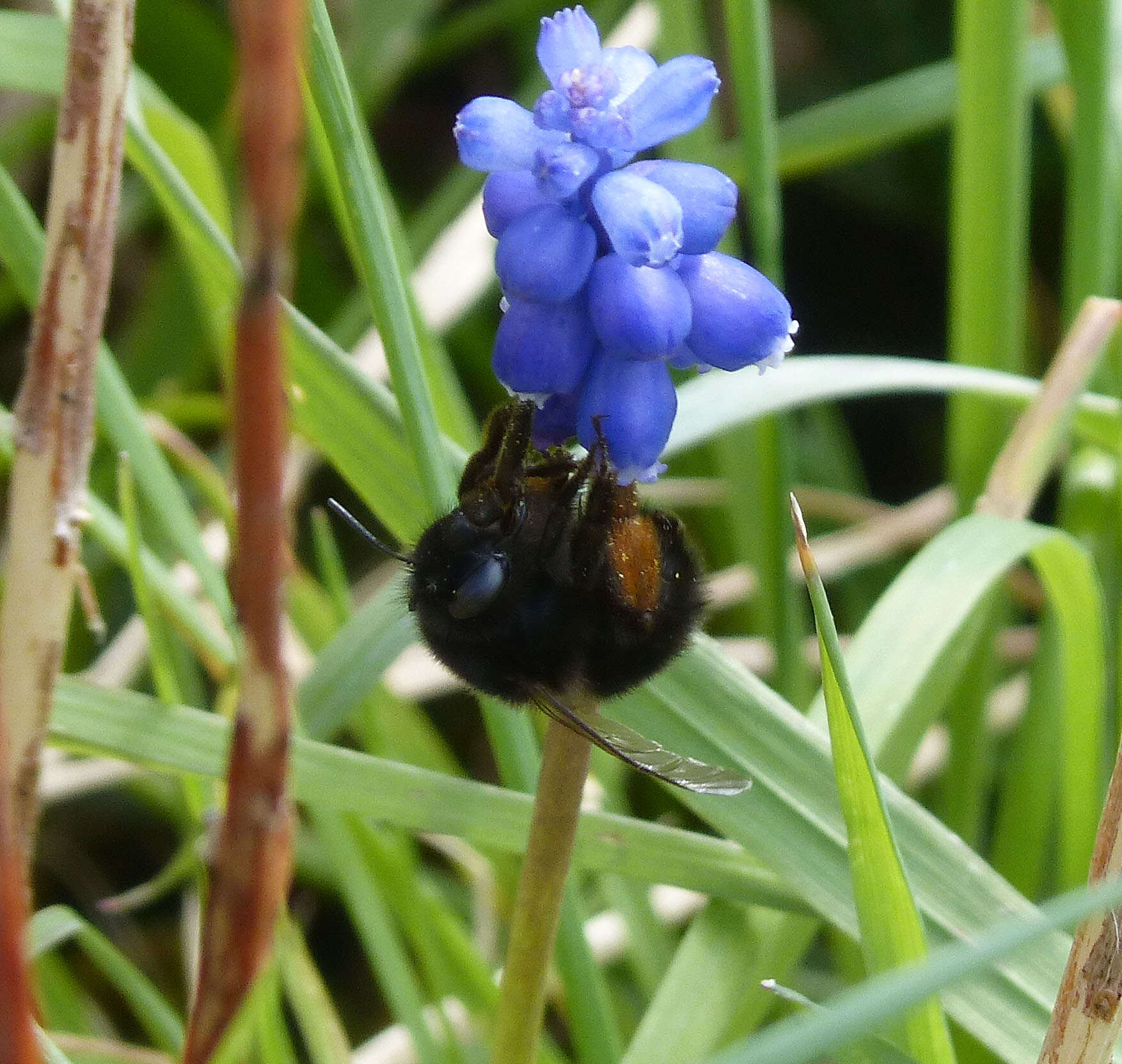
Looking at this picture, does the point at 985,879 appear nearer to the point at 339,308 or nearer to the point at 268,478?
the point at 268,478

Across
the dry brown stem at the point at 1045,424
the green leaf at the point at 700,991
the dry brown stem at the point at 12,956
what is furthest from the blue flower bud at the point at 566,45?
the dry brown stem at the point at 1045,424

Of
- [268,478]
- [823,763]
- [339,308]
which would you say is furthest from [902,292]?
[268,478]

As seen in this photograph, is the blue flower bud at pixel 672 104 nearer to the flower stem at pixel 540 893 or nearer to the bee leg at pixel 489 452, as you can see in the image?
the bee leg at pixel 489 452

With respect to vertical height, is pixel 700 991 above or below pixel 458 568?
below

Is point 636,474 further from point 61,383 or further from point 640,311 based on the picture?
point 61,383

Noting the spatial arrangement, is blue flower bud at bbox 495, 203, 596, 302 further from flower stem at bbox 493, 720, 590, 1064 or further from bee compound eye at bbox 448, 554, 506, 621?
flower stem at bbox 493, 720, 590, 1064

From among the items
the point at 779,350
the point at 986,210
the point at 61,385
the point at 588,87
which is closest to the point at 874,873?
the point at 779,350
